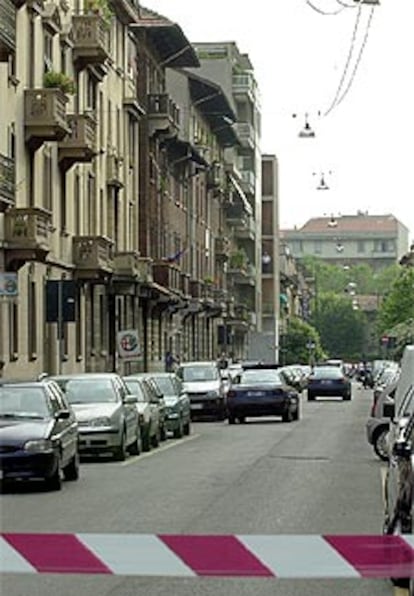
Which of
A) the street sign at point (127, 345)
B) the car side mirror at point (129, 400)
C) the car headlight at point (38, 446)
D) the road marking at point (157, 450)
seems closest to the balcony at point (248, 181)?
the street sign at point (127, 345)

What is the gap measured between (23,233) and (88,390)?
10.8m

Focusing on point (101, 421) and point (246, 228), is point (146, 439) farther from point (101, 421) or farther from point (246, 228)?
point (246, 228)

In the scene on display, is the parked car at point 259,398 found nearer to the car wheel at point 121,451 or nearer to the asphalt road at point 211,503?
the asphalt road at point 211,503

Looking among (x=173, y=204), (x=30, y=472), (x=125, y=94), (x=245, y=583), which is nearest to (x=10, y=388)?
(x=30, y=472)

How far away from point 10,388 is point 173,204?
167 ft

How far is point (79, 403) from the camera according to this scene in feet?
92.9

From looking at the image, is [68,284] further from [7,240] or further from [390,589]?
[390,589]

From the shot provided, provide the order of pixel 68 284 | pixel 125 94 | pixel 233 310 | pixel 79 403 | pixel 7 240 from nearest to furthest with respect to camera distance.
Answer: pixel 79 403, pixel 68 284, pixel 7 240, pixel 125 94, pixel 233 310

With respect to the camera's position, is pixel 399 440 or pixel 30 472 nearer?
pixel 399 440

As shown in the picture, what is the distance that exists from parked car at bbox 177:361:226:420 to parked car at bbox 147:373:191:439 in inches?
283

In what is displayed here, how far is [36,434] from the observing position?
20688mm

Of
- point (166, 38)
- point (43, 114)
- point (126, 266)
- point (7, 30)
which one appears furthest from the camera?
point (166, 38)

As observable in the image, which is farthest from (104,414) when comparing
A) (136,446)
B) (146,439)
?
(146,439)

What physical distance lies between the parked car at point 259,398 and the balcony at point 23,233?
26.4ft
